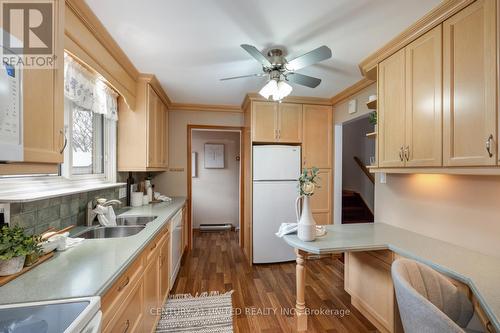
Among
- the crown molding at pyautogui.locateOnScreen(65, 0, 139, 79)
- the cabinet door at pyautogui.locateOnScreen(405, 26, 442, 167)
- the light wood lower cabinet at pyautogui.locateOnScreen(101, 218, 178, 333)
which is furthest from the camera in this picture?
the cabinet door at pyautogui.locateOnScreen(405, 26, 442, 167)

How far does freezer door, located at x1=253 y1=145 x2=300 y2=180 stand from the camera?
3.02m

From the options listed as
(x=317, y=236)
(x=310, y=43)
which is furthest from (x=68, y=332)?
(x=310, y=43)

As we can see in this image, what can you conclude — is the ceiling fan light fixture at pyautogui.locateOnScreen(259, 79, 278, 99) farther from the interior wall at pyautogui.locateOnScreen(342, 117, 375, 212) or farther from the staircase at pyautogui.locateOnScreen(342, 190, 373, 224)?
the interior wall at pyautogui.locateOnScreen(342, 117, 375, 212)

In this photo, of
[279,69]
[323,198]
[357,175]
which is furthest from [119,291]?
[357,175]

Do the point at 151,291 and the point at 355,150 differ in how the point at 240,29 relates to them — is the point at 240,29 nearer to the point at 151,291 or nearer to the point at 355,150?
the point at 151,291

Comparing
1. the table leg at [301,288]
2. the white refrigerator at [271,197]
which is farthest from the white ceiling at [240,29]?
the table leg at [301,288]

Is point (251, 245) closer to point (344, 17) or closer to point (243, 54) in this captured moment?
point (243, 54)

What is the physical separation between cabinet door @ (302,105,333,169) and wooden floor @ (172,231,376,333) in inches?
59.8

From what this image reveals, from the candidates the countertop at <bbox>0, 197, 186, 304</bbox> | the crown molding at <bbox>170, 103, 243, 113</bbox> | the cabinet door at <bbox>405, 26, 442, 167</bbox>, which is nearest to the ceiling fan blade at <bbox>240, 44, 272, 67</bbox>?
the cabinet door at <bbox>405, 26, 442, 167</bbox>

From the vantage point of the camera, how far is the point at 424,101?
1533 millimetres

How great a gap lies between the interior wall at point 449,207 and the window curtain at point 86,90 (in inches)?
113

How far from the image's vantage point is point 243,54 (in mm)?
1931

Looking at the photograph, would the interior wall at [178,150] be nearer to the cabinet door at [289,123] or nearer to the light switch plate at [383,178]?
the cabinet door at [289,123]

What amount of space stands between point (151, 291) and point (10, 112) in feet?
4.69
